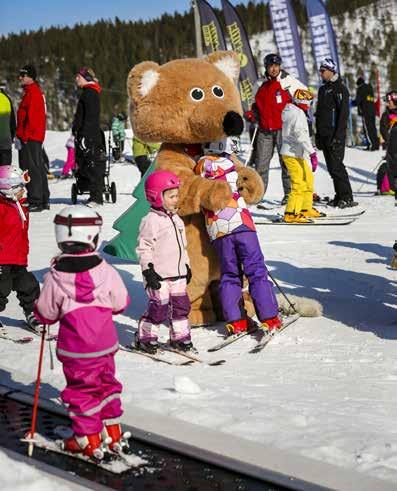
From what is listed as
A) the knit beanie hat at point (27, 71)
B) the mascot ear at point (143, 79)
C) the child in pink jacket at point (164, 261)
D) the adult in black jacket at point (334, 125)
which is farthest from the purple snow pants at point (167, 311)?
the adult in black jacket at point (334, 125)

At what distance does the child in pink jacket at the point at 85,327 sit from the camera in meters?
3.37

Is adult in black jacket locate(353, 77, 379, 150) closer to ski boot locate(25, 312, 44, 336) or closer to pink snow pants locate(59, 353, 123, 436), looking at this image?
ski boot locate(25, 312, 44, 336)

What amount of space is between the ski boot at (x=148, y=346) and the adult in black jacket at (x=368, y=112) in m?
14.9

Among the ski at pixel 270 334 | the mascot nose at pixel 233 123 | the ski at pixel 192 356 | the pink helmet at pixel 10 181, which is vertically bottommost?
the ski at pixel 270 334

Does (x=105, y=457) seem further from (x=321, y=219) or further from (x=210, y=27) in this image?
(x=210, y=27)

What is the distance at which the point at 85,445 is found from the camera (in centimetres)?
336

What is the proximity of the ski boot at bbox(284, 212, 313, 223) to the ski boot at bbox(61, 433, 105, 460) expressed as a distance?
6768 millimetres

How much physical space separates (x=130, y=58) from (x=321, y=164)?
39148mm

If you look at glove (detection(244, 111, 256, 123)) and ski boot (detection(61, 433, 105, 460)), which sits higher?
glove (detection(244, 111, 256, 123))

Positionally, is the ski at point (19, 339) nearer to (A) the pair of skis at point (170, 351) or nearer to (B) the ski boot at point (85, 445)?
(A) the pair of skis at point (170, 351)

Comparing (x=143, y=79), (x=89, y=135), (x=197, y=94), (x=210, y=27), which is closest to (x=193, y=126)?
(x=197, y=94)

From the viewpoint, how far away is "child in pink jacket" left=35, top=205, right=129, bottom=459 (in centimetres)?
337

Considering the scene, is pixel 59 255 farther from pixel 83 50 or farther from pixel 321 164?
pixel 83 50

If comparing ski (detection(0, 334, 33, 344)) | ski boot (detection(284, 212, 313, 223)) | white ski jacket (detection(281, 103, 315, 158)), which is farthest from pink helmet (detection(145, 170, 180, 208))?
ski boot (detection(284, 212, 313, 223))
